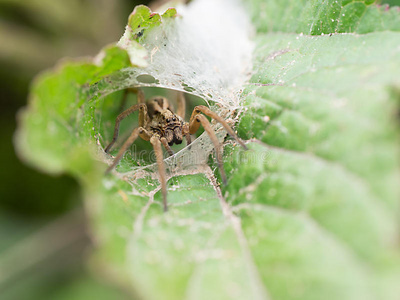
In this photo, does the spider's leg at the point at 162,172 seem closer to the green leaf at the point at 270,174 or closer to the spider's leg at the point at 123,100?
the green leaf at the point at 270,174

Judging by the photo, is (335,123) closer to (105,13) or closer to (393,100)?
(393,100)

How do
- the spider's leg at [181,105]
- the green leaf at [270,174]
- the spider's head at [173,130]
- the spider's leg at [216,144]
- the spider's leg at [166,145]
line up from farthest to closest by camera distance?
1. the spider's leg at [181,105]
2. the spider's head at [173,130]
3. the spider's leg at [166,145]
4. the spider's leg at [216,144]
5. the green leaf at [270,174]

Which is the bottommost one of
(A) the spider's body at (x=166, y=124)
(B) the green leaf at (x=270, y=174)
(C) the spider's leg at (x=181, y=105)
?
(B) the green leaf at (x=270, y=174)

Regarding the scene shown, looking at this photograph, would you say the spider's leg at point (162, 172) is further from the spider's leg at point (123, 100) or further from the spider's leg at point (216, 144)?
the spider's leg at point (123, 100)

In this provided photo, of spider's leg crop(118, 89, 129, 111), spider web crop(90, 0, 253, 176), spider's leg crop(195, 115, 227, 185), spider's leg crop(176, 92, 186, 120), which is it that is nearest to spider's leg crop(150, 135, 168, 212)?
spider web crop(90, 0, 253, 176)

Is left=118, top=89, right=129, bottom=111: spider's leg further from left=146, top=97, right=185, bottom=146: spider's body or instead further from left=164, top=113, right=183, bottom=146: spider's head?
left=164, top=113, right=183, bottom=146: spider's head

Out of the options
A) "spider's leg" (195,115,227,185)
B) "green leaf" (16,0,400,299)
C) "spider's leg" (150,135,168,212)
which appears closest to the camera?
"green leaf" (16,0,400,299)

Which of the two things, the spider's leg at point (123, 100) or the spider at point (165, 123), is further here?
the spider's leg at point (123, 100)

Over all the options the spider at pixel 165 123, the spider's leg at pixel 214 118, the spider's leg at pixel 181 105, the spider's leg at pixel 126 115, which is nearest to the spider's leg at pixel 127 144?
the spider at pixel 165 123

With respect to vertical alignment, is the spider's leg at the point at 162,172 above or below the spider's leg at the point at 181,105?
below

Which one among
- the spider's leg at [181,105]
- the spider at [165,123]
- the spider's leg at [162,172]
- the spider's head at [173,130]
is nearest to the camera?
the spider's leg at [162,172]
